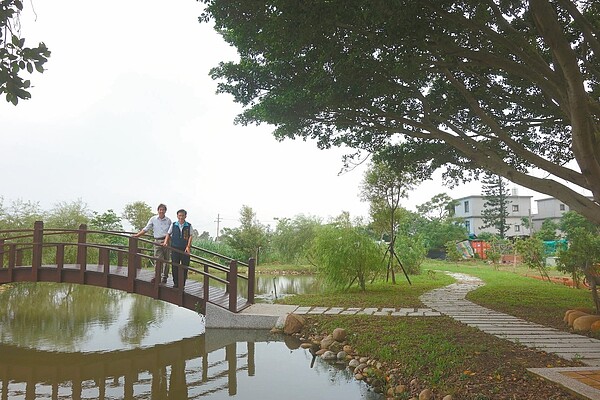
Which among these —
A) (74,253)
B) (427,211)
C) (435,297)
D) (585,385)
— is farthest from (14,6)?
(427,211)

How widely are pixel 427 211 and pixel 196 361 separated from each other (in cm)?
3519

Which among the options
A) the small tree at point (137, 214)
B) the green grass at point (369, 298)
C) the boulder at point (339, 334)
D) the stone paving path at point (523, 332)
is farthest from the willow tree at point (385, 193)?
the small tree at point (137, 214)

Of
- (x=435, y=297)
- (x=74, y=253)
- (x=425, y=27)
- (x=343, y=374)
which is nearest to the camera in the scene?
(x=425, y=27)

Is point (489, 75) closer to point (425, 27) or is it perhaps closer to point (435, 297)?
point (425, 27)

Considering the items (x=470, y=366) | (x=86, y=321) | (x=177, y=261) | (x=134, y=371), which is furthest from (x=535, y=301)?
(x=86, y=321)

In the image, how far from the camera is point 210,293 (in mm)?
9266

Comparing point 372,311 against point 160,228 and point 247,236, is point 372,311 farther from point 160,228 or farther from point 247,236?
point 247,236

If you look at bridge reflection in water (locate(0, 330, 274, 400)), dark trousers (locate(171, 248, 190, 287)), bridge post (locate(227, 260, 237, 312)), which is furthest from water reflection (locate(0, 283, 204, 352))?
dark trousers (locate(171, 248, 190, 287))

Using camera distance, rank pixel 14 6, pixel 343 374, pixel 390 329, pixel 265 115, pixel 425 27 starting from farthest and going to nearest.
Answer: pixel 265 115, pixel 390 329, pixel 343 374, pixel 425 27, pixel 14 6

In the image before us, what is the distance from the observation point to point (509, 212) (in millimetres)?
43531

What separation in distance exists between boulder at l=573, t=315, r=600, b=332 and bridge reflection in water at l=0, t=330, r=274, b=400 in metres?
4.98

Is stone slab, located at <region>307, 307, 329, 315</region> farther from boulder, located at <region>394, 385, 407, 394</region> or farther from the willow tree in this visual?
the willow tree

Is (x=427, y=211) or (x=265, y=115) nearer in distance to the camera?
(x=265, y=115)

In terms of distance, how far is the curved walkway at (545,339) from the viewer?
415 cm
